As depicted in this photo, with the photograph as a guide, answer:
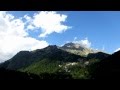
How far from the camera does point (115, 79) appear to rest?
9.18 ft

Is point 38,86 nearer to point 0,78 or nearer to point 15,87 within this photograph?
point 15,87

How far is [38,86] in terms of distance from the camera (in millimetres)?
2723

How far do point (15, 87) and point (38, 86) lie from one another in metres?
0.24

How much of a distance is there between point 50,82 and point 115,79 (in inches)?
A: 28.1
